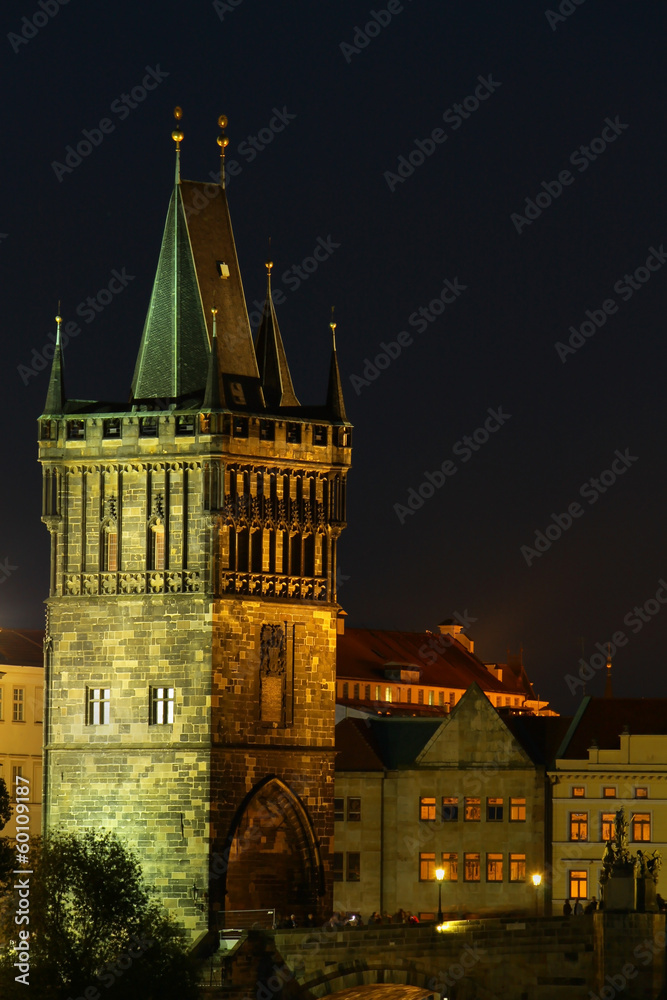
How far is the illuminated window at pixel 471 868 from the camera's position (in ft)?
364

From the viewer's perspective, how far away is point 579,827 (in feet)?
364

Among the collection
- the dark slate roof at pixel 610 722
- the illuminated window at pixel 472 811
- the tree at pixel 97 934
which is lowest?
the tree at pixel 97 934

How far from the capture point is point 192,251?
327ft

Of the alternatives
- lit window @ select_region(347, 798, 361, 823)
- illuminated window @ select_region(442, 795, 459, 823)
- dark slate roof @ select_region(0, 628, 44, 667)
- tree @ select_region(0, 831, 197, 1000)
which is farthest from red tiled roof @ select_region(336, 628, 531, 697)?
tree @ select_region(0, 831, 197, 1000)

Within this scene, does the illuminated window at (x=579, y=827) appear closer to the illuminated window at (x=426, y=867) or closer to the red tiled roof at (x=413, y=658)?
the illuminated window at (x=426, y=867)

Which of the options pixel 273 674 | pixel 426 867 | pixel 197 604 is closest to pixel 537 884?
pixel 426 867

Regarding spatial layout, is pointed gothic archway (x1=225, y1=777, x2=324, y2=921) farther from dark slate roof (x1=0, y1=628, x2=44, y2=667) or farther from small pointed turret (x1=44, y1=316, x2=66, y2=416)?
dark slate roof (x1=0, y1=628, x2=44, y2=667)

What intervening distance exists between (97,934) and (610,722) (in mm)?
28697

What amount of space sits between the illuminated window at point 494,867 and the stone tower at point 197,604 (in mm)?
12851

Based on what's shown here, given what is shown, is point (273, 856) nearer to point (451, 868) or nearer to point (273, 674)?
point (273, 674)

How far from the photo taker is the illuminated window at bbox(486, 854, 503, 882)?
111 meters

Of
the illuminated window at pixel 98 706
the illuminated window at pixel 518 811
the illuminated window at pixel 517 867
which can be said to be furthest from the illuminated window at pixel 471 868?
the illuminated window at pixel 98 706

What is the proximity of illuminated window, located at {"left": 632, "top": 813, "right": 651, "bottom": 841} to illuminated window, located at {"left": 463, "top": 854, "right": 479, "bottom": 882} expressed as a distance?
5.73 meters

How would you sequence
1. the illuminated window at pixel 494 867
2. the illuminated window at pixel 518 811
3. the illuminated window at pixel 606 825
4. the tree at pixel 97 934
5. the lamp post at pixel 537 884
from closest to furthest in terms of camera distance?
the tree at pixel 97 934 < the lamp post at pixel 537 884 < the illuminated window at pixel 606 825 < the illuminated window at pixel 494 867 < the illuminated window at pixel 518 811
